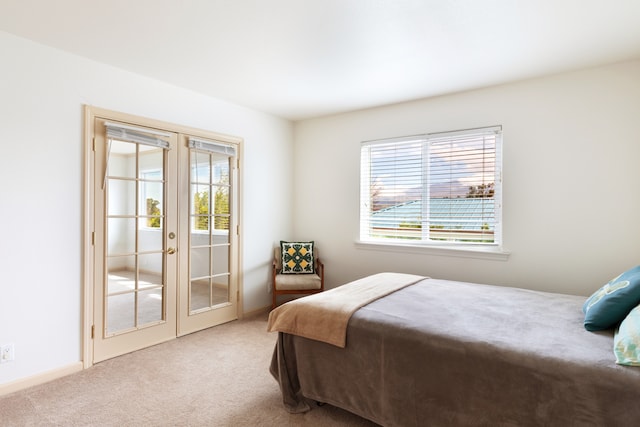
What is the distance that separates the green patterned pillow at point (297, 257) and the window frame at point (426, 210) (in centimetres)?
65

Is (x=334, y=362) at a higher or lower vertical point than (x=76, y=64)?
lower

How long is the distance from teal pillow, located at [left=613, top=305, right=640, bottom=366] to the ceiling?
5.86 feet

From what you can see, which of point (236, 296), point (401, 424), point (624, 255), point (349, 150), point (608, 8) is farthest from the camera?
point (349, 150)

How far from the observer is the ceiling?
212cm

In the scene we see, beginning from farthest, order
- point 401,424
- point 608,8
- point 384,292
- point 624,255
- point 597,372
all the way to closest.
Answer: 1. point 624,255
2. point 384,292
3. point 608,8
4. point 401,424
5. point 597,372

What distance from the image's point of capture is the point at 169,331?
3.46 metres

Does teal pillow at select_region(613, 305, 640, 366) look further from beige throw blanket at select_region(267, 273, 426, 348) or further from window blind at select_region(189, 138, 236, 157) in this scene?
window blind at select_region(189, 138, 236, 157)

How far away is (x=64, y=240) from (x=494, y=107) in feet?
13.0

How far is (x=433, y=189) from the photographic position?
385 cm

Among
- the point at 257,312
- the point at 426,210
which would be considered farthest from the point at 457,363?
the point at 257,312

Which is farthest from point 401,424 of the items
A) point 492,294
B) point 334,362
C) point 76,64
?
point 76,64

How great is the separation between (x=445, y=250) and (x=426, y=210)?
1.60 feet

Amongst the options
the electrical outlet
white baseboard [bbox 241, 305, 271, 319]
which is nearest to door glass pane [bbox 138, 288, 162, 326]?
the electrical outlet

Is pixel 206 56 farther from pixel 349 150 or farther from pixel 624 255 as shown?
pixel 624 255
